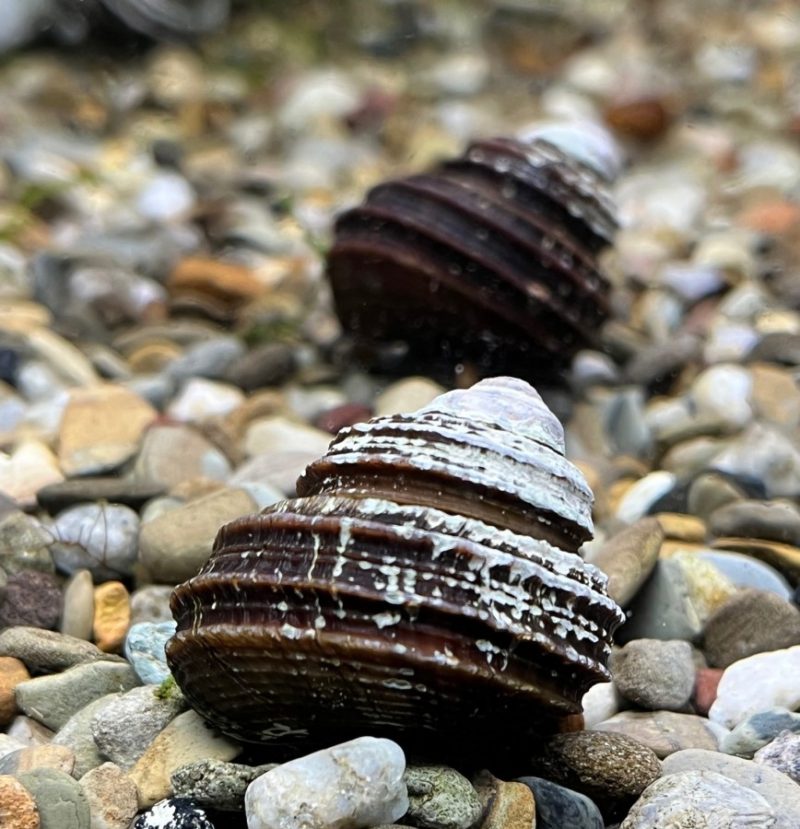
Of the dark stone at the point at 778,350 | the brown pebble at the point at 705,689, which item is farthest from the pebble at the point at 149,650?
the dark stone at the point at 778,350

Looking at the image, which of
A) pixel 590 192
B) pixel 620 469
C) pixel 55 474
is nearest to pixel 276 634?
pixel 55 474

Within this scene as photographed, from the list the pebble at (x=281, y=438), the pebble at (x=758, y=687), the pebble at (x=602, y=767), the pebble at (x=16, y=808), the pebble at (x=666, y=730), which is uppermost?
the pebble at (x=281, y=438)

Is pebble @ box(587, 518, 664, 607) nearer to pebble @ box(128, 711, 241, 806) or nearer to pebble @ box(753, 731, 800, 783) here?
pebble @ box(753, 731, 800, 783)

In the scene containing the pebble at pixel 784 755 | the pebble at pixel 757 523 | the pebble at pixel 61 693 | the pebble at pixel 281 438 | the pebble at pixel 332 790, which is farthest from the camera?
the pebble at pixel 281 438

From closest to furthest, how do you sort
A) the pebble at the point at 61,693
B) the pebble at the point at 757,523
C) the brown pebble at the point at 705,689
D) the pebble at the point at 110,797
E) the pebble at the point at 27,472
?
the pebble at the point at 110,797
the pebble at the point at 61,693
the brown pebble at the point at 705,689
the pebble at the point at 757,523
the pebble at the point at 27,472

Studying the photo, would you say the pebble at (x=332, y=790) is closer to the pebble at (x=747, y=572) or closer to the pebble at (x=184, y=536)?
the pebble at (x=184, y=536)

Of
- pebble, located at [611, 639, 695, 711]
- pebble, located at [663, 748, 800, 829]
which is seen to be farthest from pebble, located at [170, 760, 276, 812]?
pebble, located at [611, 639, 695, 711]

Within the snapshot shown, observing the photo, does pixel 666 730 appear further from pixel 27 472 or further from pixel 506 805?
pixel 27 472

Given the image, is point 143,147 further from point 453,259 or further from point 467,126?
Answer: point 453,259
